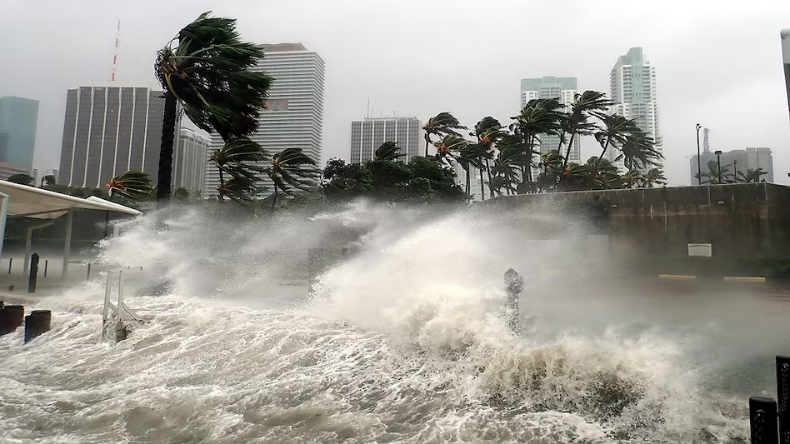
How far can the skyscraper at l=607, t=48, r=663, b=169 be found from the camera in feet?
232

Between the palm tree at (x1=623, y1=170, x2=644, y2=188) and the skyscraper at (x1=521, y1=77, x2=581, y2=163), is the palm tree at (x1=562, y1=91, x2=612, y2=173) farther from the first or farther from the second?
the skyscraper at (x1=521, y1=77, x2=581, y2=163)

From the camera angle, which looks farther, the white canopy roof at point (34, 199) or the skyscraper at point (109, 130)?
the skyscraper at point (109, 130)

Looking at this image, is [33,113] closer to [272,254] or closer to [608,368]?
[272,254]

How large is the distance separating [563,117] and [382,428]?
35.7 m

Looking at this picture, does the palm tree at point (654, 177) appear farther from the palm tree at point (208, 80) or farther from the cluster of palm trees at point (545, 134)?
the palm tree at point (208, 80)

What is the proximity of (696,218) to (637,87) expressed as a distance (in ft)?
201

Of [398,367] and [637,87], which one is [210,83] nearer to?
[398,367]

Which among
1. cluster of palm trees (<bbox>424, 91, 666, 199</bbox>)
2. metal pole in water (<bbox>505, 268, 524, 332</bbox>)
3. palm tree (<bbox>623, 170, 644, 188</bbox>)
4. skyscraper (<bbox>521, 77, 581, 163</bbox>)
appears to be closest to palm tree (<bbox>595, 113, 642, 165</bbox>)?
cluster of palm trees (<bbox>424, 91, 666, 199</bbox>)

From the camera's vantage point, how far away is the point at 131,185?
60.6 ft

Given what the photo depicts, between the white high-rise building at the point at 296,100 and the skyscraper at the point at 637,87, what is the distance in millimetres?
43769

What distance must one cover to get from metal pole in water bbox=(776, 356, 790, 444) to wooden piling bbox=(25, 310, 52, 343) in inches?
393

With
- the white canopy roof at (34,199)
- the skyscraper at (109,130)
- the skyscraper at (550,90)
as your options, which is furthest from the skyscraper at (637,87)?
the white canopy roof at (34,199)

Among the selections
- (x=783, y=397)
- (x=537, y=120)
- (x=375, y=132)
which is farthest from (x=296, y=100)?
(x=783, y=397)

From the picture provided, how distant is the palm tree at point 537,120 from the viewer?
116 ft
